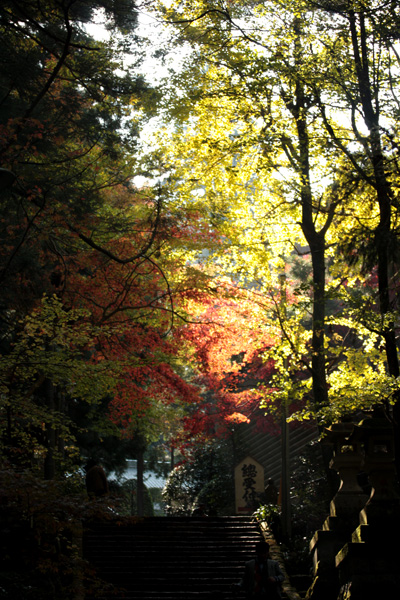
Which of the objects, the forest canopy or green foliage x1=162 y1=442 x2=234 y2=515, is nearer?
the forest canopy

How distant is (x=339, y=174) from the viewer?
45.3ft

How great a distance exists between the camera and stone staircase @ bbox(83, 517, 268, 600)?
12266mm

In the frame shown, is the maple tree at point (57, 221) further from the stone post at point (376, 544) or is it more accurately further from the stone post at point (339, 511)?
the stone post at point (376, 544)

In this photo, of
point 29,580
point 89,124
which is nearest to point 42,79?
point 89,124

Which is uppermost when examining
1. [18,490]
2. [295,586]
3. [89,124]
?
[89,124]

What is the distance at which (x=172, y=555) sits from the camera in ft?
45.6

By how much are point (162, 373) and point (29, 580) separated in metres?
9.27

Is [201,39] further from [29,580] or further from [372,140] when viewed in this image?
[29,580]

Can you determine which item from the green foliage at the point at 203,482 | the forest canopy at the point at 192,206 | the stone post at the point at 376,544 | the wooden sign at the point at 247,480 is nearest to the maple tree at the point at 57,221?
the forest canopy at the point at 192,206

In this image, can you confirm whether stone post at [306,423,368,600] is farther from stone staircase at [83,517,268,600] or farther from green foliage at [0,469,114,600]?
green foliage at [0,469,114,600]

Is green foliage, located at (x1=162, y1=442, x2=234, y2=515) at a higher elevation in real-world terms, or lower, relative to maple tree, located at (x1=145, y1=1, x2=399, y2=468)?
lower

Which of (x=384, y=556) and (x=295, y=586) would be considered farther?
(x=295, y=586)

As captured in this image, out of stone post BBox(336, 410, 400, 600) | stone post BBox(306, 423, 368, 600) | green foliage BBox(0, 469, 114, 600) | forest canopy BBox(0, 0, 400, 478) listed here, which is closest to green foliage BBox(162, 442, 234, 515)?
forest canopy BBox(0, 0, 400, 478)

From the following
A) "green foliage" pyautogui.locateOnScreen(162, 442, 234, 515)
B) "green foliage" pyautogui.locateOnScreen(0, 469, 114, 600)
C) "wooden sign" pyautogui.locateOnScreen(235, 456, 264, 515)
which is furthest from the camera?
"green foliage" pyautogui.locateOnScreen(162, 442, 234, 515)
